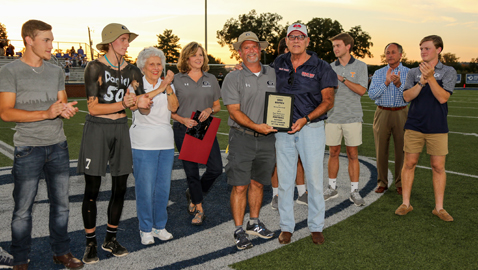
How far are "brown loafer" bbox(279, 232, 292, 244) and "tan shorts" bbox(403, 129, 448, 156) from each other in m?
2.05

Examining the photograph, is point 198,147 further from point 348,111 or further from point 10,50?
point 10,50

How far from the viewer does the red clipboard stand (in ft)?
16.3

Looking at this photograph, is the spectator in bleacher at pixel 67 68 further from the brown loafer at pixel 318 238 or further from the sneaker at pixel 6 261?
the brown loafer at pixel 318 238

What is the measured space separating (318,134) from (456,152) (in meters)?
6.66

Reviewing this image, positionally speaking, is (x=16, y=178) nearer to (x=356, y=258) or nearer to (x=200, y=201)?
(x=200, y=201)

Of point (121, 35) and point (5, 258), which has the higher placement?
point (121, 35)

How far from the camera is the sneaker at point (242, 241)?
425 cm

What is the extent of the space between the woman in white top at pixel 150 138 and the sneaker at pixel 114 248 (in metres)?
0.32

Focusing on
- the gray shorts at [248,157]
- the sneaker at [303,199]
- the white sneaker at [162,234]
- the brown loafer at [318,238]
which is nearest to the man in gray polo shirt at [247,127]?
the gray shorts at [248,157]

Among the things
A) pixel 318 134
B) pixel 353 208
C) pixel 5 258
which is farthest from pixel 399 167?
pixel 5 258

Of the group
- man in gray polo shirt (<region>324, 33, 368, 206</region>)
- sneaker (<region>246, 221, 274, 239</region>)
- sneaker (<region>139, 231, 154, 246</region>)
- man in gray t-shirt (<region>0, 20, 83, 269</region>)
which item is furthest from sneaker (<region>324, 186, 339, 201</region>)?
man in gray t-shirt (<region>0, 20, 83, 269</region>)

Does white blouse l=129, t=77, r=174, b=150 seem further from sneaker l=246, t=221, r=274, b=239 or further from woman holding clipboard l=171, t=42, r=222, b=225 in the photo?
sneaker l=246, t=221, r=274, b=239

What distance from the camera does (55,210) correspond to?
12.5ft

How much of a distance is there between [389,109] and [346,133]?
0.92 metres
